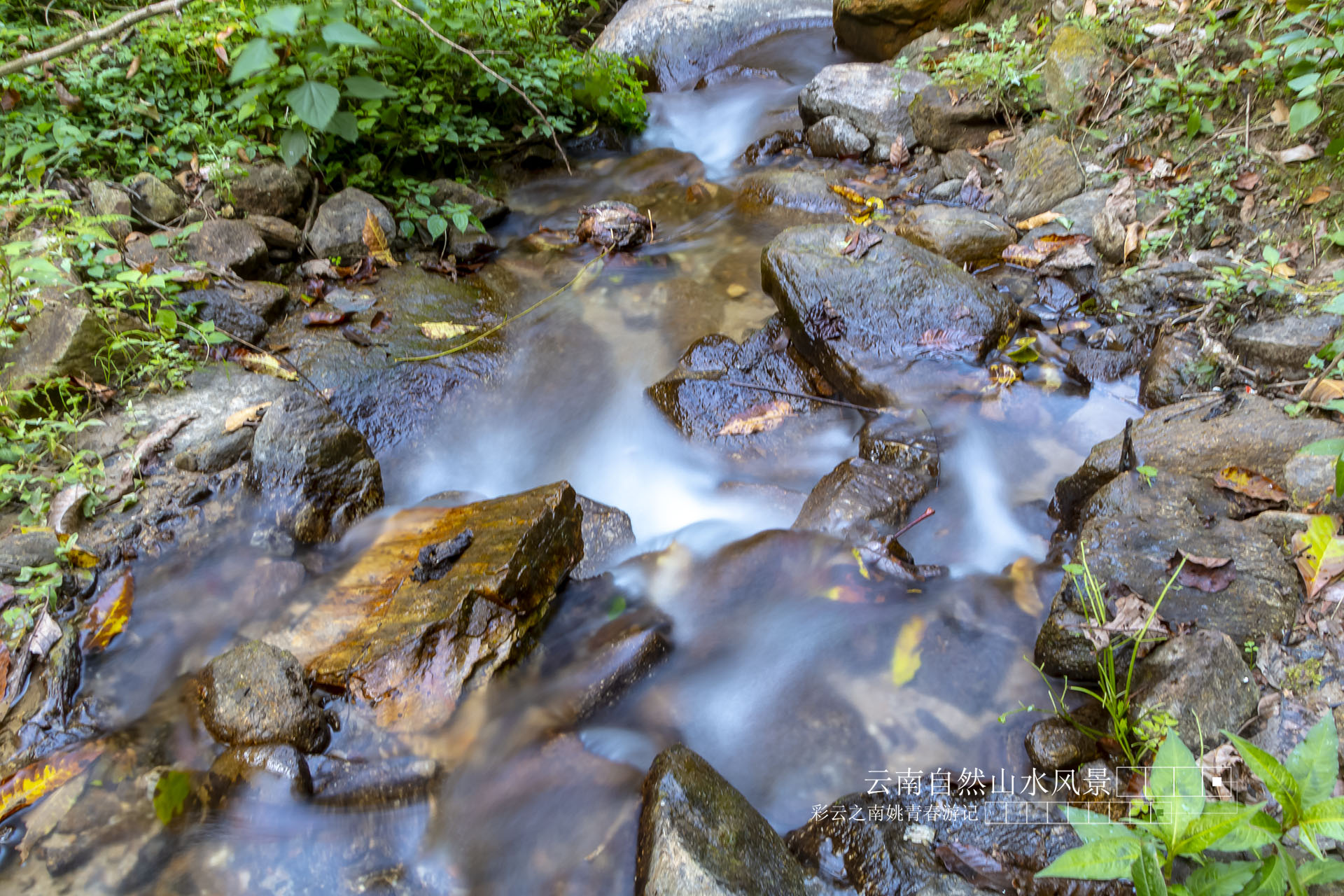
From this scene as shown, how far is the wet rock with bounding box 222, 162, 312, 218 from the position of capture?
5234mm

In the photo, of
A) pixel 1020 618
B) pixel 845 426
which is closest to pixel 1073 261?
pixel 845 426

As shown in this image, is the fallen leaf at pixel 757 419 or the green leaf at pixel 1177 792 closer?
the green leaf at pixel 1177 792

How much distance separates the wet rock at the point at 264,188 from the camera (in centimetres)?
523

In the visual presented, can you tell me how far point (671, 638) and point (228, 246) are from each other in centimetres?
415

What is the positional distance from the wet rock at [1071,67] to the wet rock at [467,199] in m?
4.89

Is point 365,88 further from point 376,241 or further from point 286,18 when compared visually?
point 376,241

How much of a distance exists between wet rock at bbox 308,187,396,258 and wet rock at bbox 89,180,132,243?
3.65ft

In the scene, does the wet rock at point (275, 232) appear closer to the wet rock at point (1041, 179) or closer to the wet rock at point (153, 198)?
the wet rock at point (153, 198)

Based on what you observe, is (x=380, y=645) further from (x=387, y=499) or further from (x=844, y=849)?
(x=844, y=849)

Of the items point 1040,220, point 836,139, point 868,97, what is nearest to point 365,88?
point 836,139

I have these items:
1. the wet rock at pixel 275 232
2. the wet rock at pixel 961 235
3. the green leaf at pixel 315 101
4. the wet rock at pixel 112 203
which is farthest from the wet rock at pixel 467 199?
the wet rock at pixel 961 235

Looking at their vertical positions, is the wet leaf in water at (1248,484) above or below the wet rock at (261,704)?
below

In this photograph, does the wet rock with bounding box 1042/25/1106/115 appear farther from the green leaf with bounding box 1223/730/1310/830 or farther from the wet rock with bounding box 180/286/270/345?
the wet rock with bounding box 180/286/270/345

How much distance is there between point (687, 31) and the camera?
9766 millimetres
